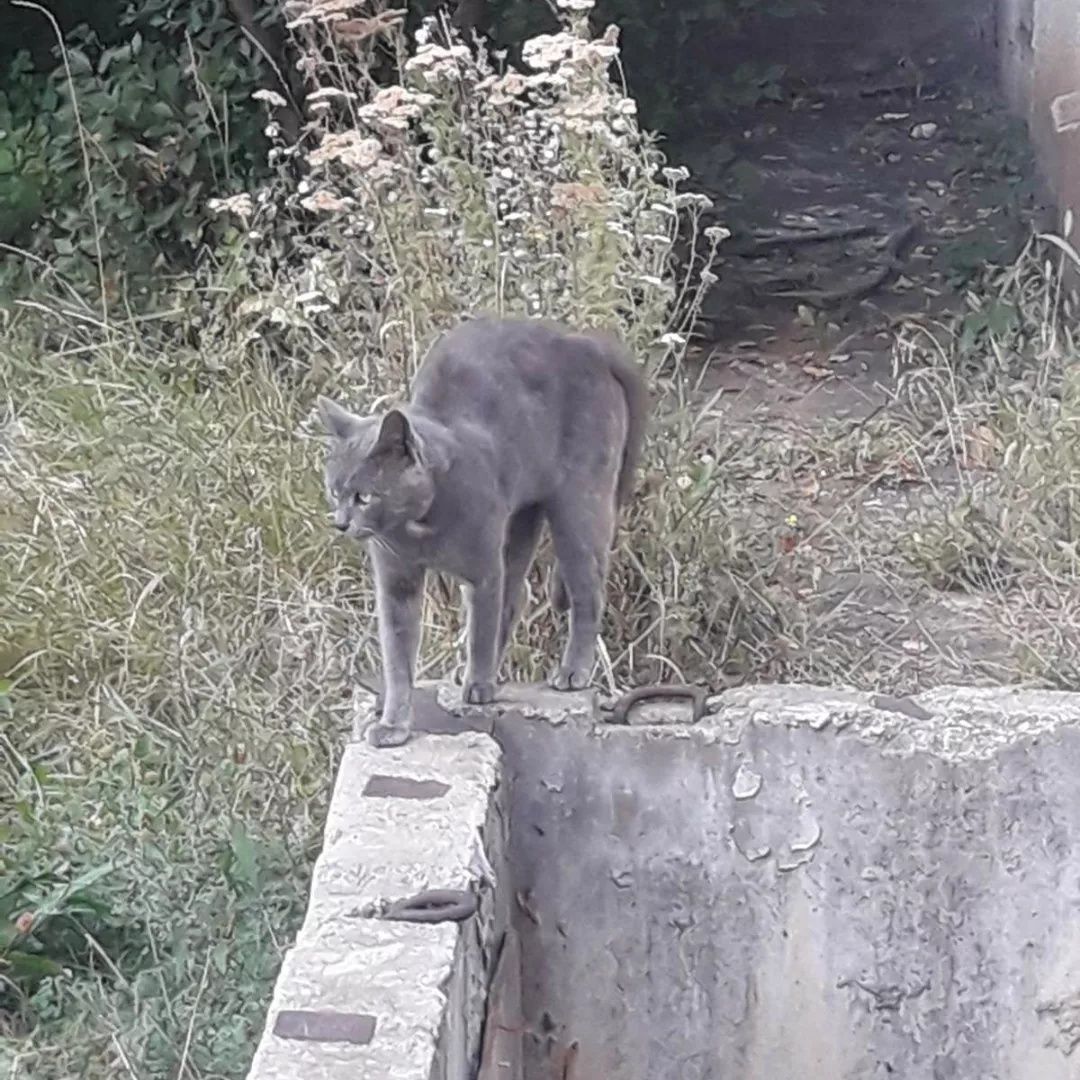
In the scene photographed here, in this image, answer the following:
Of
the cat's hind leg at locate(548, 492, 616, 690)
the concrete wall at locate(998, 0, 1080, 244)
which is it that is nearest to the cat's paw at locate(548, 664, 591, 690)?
the cat's hind leg at locate(548, 492, 616, 690)

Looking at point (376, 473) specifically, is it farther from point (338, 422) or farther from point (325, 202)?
point (325, 202)

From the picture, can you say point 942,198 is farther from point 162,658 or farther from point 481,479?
point 481,479

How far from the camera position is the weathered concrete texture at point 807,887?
2977mm

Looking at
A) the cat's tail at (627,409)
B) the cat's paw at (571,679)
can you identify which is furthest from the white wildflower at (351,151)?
the cat's paw at (571,679)

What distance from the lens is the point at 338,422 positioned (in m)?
2.70

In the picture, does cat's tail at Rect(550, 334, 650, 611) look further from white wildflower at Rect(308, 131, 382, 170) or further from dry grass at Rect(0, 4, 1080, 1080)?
white wildflower at Rect(308, 131, 382, 170)

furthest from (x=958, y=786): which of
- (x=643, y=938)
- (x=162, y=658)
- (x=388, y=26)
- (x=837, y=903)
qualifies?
(x=388, y=26)

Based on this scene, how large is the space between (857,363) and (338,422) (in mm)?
3847

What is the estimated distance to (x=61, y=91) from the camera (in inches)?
253

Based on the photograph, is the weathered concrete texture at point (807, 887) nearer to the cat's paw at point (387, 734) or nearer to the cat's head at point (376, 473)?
the cat's paw at point (387, 734)

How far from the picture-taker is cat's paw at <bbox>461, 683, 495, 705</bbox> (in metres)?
2.96

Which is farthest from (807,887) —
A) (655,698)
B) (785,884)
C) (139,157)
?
(139,157)

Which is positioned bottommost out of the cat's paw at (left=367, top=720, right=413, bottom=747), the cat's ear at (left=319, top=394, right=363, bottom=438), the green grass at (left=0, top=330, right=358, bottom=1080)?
the green grass at (left=0, top=330, right=358, bottom=1080)

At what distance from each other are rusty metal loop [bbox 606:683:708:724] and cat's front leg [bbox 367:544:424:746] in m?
0.35
